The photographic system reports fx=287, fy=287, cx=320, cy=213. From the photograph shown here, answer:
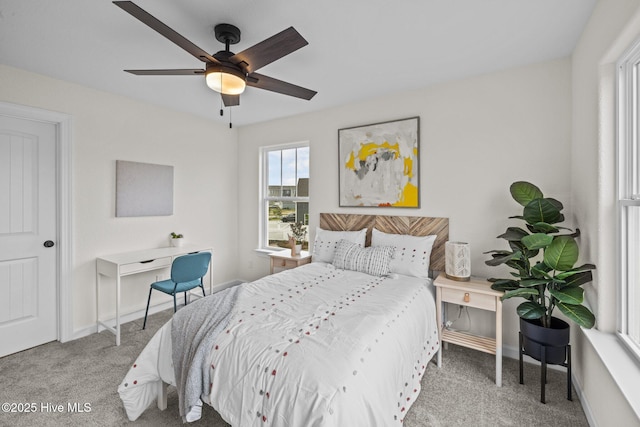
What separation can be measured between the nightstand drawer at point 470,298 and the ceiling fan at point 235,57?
1.94 metres

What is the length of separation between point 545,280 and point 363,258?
138 centimetres

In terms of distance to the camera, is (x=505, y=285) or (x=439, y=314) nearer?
(x=505, y=285)

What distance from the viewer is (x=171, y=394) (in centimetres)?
204

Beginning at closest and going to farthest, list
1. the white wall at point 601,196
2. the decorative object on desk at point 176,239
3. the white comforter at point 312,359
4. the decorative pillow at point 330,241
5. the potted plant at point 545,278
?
the white comforter at point 312,359 → the white wall at point 601,196 → the potted plant at point 545,278 → the decorative pillow at point 330,241 → the decorative object on desk at point 176,239

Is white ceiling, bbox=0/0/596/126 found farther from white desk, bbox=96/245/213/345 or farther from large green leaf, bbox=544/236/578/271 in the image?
white desk, bbox=96/245/213/345

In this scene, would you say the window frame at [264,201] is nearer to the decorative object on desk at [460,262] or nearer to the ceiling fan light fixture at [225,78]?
the ceiling fan light fixture at [225,78]

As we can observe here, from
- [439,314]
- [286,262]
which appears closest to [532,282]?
[439,314]

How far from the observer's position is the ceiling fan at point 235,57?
1493 mm

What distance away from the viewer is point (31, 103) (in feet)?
8.48

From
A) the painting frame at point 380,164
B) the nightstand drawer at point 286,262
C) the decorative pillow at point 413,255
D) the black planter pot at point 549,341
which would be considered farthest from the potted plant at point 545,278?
the nightstand drawer at point 286,262

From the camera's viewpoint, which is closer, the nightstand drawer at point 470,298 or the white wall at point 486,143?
the nightstand drawer at point 470,298

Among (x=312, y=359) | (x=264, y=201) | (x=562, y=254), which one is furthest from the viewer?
(x=264, y=201)

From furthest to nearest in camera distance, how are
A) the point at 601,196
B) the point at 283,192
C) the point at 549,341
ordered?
the point at 283,192 < the point at 549,341 < the point at 601,196

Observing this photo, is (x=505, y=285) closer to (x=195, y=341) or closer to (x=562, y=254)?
(x=562, y=254)
